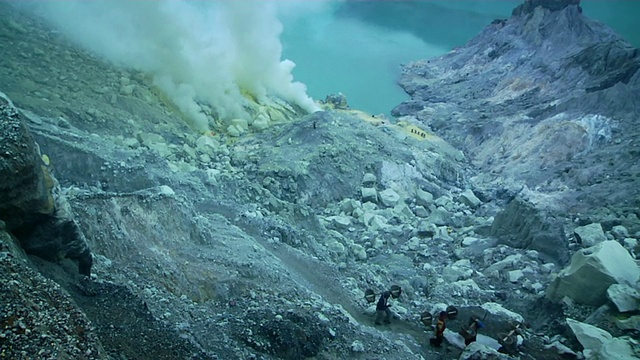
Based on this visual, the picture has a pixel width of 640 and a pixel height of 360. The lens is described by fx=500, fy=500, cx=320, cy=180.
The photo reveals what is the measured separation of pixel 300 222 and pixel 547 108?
63.6ft

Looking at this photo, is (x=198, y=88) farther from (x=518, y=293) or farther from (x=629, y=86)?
(x=629, y=86)

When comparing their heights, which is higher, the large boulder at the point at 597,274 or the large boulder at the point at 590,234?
the large boulder at the point at 590,234

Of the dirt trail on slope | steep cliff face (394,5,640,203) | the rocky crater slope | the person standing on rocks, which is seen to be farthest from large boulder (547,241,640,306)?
steep cliff face (394,5,640,203)

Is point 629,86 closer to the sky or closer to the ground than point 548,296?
closer to the sky

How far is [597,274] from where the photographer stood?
1070 centimetres

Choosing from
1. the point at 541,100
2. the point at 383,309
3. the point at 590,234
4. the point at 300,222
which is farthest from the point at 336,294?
the point at 541,100

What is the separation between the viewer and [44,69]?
18438 millimetres

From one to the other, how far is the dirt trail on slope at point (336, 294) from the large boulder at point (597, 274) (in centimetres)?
354

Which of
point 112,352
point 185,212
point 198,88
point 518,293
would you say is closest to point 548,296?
point 518,293

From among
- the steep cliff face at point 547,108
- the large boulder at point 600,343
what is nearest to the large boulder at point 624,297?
the large boulder at point 600,343

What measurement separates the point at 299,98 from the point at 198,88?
8505 millimetres

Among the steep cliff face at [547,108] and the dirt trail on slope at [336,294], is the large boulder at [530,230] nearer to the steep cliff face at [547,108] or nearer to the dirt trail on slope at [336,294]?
the steep cliff face at [547,108]

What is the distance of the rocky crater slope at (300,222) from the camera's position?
631cm

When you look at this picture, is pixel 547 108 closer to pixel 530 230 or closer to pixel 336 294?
pixel 530 230
